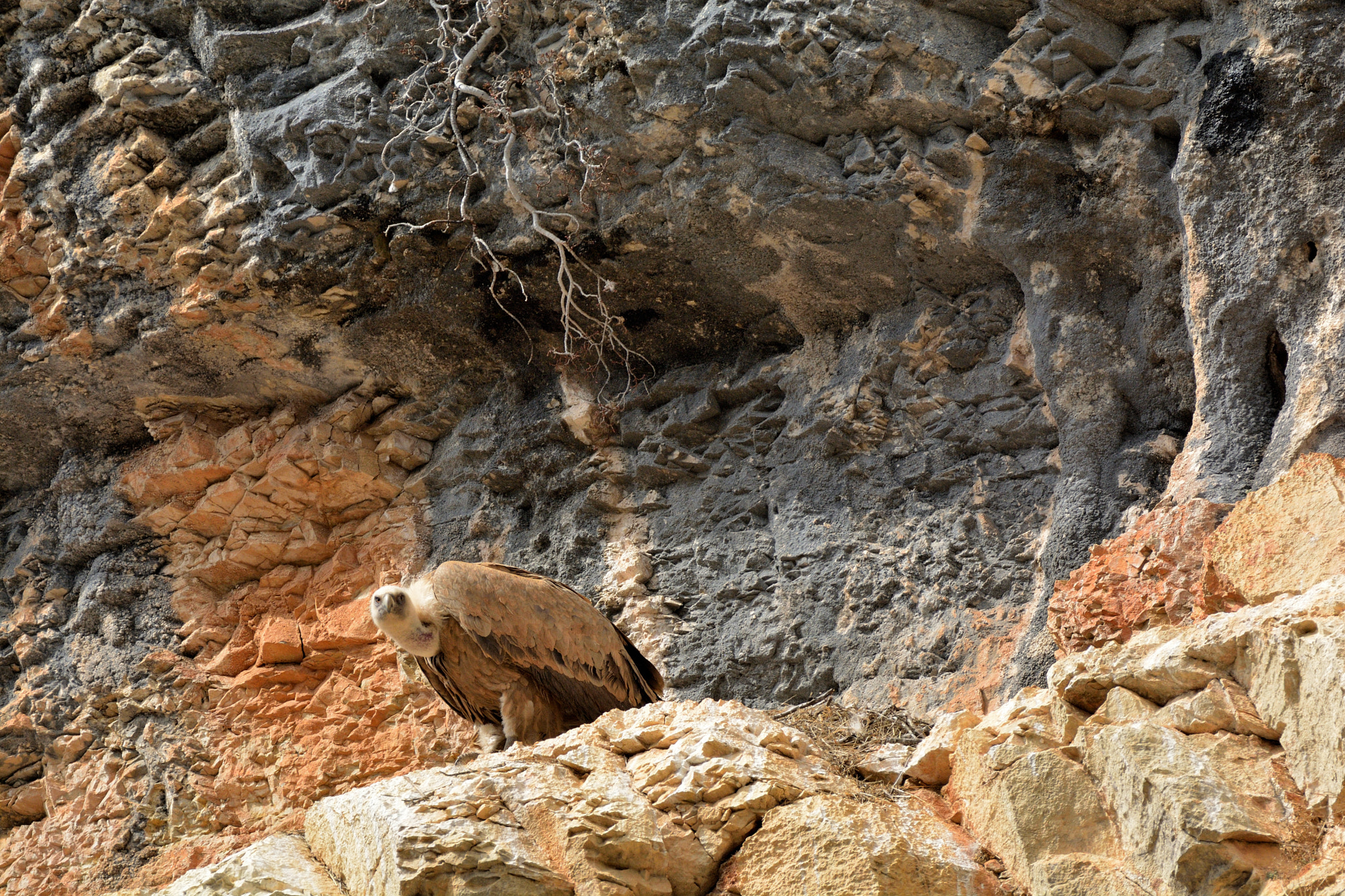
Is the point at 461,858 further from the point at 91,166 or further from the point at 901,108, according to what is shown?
the point at 91,166

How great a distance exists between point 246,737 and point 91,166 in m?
2.98

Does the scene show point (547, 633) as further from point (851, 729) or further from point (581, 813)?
point (581, 813)

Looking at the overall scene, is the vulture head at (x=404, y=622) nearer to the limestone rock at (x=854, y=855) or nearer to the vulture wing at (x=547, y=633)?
the vulture wing at (x=547, y=633)

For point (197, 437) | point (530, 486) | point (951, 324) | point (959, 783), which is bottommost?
Result: point (197, 437)

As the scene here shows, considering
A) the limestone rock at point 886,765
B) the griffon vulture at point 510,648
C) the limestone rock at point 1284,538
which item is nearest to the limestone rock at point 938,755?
the limestone rock at point 886,765

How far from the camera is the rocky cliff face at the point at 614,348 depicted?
172 inches

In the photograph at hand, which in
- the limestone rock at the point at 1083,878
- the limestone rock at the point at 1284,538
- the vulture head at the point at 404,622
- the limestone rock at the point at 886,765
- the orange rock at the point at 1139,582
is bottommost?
the vulture head at the point at 404,622

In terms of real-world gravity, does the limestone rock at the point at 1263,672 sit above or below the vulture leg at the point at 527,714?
above

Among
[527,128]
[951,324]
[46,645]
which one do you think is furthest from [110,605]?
[951,324]

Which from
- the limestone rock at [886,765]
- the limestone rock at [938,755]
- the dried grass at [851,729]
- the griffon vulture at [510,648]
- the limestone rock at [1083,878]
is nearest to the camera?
the limestone rock at [1083,878]

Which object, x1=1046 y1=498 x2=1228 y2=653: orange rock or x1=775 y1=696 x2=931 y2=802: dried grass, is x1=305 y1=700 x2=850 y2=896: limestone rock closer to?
x1=775 y1=696 x2=931 y2=802: dried grass

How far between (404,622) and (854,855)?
7.16 feet

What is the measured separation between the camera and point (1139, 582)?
3.60 meters

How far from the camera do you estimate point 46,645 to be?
21.9ft
